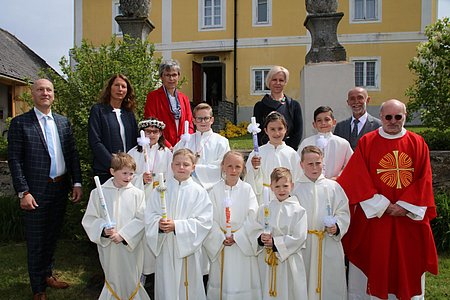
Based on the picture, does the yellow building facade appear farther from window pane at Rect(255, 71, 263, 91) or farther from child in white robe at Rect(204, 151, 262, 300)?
child in white robe at Rect(204, 151, 262, 300)

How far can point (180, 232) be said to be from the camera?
13.0 ft

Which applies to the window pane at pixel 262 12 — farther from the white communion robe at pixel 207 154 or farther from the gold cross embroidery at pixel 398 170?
the gold cross embroidery at pixel 398 170

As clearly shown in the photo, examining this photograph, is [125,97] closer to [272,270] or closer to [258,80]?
[272,270]

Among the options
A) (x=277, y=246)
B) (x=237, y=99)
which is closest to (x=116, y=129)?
(x=277, y=246)

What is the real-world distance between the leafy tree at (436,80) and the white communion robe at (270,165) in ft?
16.1

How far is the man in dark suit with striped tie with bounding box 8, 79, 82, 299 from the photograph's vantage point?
4.48 m

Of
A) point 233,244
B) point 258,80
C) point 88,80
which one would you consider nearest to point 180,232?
point 233,244

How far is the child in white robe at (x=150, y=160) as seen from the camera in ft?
14.9

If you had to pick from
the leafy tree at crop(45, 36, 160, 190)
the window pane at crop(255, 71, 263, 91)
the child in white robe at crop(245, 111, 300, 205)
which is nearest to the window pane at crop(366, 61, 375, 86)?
the window pane at crop(255, 71, 263, 91)

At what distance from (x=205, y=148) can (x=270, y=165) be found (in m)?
0.75

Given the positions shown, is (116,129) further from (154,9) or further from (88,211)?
(154,9)

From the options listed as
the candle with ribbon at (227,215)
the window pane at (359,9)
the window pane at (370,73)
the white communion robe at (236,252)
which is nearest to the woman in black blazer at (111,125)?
the white communion robe at (236,252)

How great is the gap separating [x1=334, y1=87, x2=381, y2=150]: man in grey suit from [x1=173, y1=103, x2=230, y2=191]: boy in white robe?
1.48m

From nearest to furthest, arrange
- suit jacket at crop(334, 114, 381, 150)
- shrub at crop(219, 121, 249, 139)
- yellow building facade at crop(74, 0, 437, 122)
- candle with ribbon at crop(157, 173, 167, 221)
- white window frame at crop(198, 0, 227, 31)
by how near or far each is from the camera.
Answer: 1. candle with ribbon at crop(157, 173, 167, 221)
2. suit jacket at crop(334, 114, 381, 150)
3. shrub at crop(219, 121, 249, 139)
4. yellow building facade at crop(74, 0, 437, 122)
5. white window frame at crop(198, 0, 227, 31)
